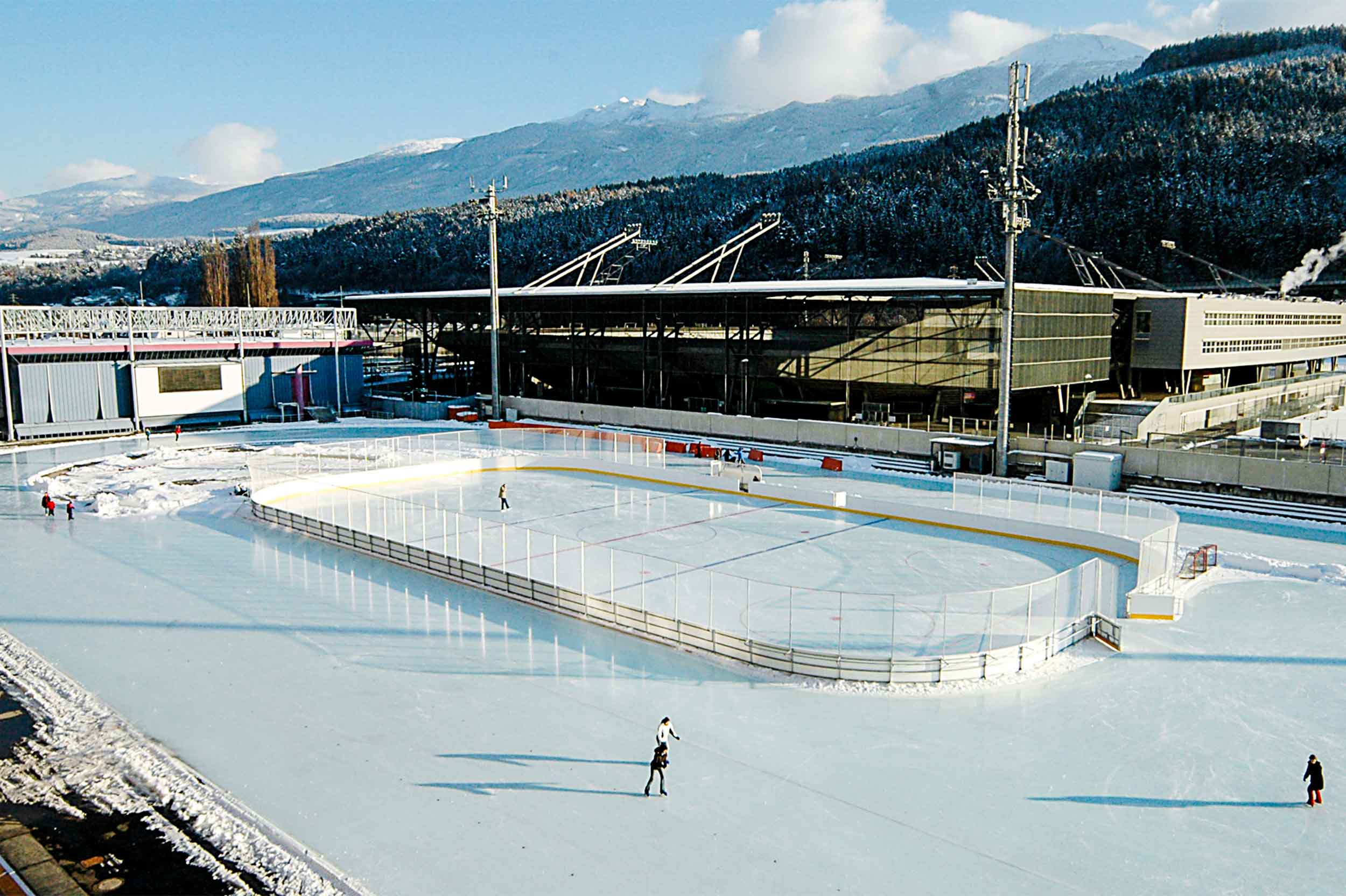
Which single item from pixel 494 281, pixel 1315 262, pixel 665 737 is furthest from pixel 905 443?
pixel 1315 262

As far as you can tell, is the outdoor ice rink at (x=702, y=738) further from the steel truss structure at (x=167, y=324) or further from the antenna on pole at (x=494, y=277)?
the steel truss structure at (x=167, y=324)

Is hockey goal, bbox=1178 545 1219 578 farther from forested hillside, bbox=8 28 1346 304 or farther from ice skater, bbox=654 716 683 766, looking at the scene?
forested hillside, bbox=8 28 1346 304

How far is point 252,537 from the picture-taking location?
2545cm

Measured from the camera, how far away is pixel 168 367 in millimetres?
48781

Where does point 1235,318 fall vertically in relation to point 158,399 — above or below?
above

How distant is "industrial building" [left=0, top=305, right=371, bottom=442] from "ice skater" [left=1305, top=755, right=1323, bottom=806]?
4854cm

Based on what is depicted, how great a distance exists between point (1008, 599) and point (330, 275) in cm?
15346

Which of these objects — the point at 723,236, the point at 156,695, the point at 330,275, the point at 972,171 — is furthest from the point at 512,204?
the point at 156,695

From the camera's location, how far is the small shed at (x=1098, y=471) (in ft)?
104

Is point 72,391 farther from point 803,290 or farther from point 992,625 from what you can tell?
point 992,625

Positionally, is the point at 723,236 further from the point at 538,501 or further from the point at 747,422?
the point at 538,501

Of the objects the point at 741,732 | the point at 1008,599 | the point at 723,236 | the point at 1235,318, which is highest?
the point at 723,236

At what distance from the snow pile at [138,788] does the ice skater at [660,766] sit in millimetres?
3525

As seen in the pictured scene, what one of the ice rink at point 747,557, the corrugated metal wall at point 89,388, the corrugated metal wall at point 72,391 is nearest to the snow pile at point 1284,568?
the ice rink at point 747,557
